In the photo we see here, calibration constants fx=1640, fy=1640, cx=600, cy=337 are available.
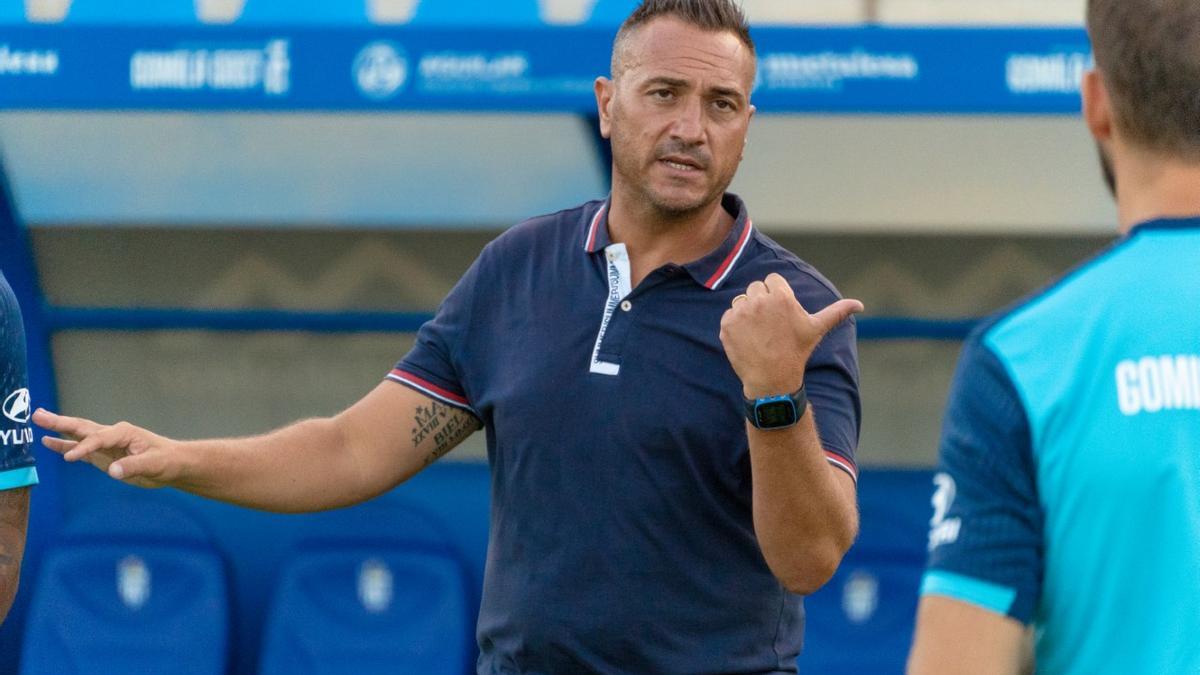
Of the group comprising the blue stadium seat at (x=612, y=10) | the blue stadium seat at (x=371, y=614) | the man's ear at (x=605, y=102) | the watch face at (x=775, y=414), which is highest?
the blue stadium seat at (x=612, y=10)

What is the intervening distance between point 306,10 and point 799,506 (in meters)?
3.87

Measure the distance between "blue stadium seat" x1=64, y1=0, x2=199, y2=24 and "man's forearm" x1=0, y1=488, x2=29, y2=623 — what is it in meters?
3.42

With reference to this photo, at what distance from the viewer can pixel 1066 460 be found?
Answer: 5.07 feet

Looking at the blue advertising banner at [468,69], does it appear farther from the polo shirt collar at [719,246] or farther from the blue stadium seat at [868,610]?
the polo shirt collar at [719,246]

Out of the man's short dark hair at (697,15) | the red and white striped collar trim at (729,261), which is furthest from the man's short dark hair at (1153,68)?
the man's short dark hair at (697,15)

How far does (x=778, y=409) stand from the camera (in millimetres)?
2279

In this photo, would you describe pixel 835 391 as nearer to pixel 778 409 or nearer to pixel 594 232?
pixel 778 409

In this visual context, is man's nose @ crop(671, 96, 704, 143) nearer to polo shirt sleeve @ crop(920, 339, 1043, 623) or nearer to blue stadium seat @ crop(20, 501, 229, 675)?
polo shirt sleeve @ crop(920, 339, 1043, 623)

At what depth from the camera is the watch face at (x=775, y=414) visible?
2275 millimetres

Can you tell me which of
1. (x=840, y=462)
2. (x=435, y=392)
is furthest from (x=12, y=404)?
(x=840, y=462)

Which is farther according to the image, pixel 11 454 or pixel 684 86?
pixel 684 86

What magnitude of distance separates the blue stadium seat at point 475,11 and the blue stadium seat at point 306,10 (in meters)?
0.22

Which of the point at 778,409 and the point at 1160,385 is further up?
the point at 1160,385

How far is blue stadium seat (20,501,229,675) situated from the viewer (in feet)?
17.6
